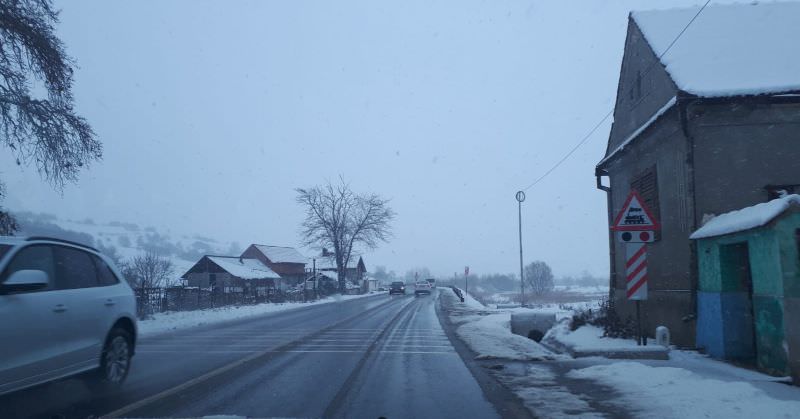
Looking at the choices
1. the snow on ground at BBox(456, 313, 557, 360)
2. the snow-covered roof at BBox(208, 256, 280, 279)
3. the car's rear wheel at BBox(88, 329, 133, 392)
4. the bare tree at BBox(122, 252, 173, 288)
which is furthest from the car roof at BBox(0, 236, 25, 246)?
the snow-covered roof at BBox(208, 256, 280, 279)

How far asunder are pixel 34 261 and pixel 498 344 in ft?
33.6

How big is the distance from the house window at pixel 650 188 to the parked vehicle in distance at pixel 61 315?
38.5ft

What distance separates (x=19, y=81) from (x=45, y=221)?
21.4 metres

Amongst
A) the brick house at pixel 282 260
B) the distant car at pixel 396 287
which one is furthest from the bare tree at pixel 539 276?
the brick house at pixel 282 260

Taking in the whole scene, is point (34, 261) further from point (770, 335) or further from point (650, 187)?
point (650, 187)

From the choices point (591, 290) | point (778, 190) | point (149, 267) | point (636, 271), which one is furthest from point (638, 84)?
point (591, 290)

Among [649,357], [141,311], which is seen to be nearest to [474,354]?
[649,357]

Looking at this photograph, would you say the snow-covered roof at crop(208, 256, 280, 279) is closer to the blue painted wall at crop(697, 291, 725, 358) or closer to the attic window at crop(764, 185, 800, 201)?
the blue painted wall at crop(697, 291, 725, 358)

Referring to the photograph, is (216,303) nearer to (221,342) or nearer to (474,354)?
(221,342)

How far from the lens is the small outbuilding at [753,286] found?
8656 millimetres

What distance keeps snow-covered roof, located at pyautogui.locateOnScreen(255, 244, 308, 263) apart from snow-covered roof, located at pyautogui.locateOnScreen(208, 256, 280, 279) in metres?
14.8

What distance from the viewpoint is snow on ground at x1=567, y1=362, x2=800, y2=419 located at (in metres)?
6.59

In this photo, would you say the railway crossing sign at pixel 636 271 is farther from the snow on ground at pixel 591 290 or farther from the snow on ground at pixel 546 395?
the snow on ground at pixel 591 290

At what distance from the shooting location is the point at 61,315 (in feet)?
22.2
